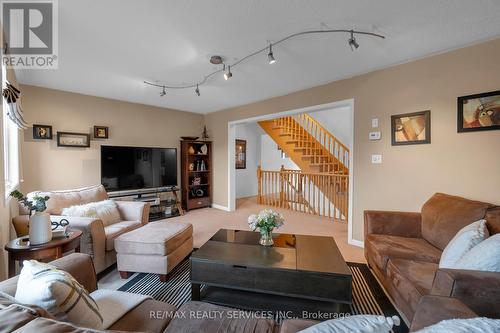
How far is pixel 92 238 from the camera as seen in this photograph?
2219 mm

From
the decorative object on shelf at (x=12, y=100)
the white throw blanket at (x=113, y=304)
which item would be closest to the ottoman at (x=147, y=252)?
the white throw blanket at (x=113, y=304)

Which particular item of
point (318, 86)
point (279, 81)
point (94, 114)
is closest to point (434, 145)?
point (318, 86)

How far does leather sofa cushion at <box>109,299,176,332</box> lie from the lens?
1.04m

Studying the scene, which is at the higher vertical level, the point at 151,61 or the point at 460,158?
the point at 151,61

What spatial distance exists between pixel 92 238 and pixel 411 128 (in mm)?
3750

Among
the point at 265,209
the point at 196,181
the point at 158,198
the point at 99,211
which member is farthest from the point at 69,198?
the point at 196,181

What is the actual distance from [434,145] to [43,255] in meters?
3.91

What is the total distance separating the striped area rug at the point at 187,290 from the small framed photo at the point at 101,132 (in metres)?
2.93

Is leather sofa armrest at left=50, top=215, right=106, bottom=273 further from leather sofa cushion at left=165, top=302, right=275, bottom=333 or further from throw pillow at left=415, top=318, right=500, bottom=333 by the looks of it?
throw pillow at left=415, top=318, right=500, bottom=333

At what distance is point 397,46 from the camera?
2367 millimetres

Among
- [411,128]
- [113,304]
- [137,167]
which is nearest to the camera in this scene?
[113,304]

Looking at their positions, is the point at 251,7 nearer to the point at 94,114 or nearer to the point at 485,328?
the point at 485,328

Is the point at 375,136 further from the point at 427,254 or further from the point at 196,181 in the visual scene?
the point at 196,181

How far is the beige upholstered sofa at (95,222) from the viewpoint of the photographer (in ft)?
7.29
